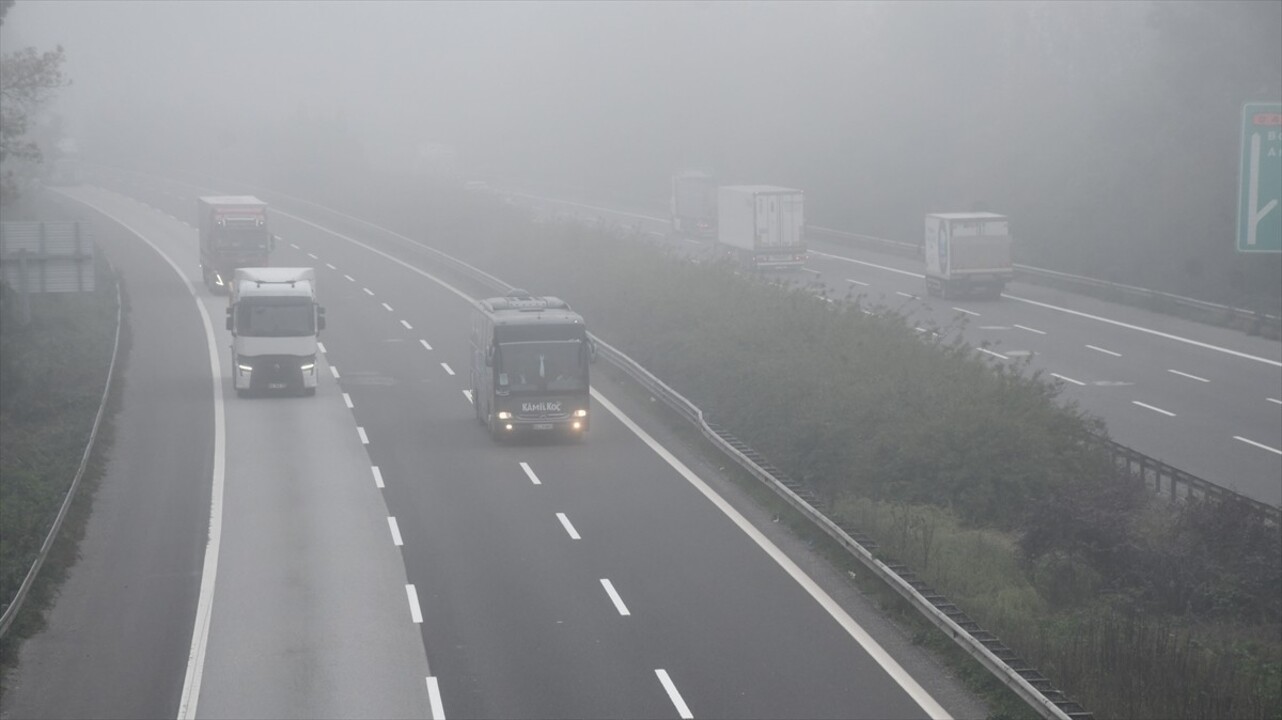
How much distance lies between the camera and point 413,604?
19531 millimetres

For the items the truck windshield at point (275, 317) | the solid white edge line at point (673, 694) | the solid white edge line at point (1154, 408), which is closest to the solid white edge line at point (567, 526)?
the solid white edge line at point (673, 694)

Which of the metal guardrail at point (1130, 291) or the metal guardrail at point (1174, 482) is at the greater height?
the metal guardrail at point (1130, 291)

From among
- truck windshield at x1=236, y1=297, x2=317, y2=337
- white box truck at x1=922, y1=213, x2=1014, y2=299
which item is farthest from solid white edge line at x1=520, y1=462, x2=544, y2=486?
white box truck at x1=922, y1=213, x2=1014, y2=299

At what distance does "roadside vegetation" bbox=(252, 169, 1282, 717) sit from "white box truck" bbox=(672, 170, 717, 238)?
3160 centimetres

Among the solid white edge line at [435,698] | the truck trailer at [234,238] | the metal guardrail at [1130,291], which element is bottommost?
the solid white edge line at [435,698]

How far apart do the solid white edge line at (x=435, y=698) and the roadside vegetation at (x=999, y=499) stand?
22.2 ft

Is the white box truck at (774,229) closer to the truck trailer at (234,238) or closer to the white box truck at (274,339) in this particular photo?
the truck trailer at (234,238)

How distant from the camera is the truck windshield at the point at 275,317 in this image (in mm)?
35125

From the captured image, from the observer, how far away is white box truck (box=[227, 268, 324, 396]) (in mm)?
35156

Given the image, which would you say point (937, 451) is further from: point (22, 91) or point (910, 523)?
point (22, 91)

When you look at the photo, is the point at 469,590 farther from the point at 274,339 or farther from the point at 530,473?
the point at 274,339

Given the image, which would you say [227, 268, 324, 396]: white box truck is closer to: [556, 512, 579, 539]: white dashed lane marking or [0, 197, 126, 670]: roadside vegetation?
[0, 197, 126, 670]: roadside vegetation

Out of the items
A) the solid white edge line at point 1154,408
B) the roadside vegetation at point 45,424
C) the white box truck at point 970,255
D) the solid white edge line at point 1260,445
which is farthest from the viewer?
the white box truck at point 970,255

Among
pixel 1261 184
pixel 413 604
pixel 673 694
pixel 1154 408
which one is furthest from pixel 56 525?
pixel 1154 408
